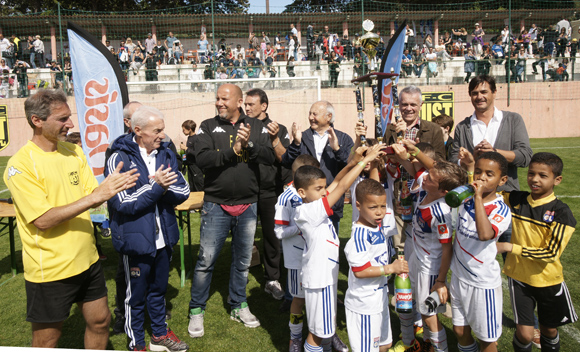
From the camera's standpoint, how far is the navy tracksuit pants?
3205 millimetres

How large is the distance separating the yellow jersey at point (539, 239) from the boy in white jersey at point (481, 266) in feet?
0.93

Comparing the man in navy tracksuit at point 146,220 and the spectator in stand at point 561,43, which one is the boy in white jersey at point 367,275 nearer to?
the man in navy tracksuit at point 146,220

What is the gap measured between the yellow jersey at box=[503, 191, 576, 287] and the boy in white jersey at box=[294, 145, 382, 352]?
115cm

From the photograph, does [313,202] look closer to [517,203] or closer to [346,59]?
[517,203]

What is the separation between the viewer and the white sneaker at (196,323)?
12.0 ft

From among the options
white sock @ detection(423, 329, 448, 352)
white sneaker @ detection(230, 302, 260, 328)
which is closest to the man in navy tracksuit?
white sneaker @ detection(230, 302, 260, 328)

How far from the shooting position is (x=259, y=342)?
11.7 feet

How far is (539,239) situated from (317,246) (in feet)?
5.04

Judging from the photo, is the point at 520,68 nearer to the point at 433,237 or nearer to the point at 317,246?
the point at 433,237

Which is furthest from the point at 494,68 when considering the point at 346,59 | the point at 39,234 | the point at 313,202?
the point at 39,234

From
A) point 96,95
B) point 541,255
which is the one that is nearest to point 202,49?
point 96,95

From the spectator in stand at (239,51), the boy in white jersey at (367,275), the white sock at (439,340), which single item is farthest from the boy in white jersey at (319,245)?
the spectator in stand at (239,51)

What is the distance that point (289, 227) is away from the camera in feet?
11.2

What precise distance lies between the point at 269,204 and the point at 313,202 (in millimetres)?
1704
